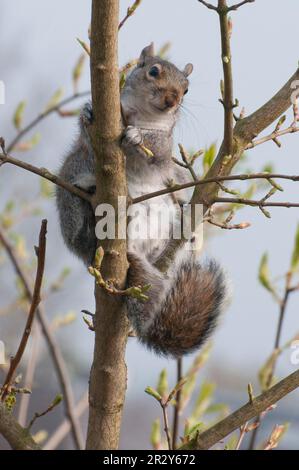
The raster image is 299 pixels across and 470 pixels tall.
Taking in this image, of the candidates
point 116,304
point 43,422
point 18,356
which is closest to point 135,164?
point 116,304

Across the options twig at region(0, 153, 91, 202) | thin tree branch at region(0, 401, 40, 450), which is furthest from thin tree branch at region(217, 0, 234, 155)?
thin tree branch at region(0, 401, 40, 450)

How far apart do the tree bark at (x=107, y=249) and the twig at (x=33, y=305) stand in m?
0.14

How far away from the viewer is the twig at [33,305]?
1.02 m

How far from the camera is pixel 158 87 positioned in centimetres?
180

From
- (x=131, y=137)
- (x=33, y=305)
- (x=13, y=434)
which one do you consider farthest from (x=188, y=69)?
(x=13, y=434)

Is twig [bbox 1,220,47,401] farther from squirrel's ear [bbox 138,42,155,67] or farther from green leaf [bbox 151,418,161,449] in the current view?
squirrel's ear [bbox 138,42,155,67]

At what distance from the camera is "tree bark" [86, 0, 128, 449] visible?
108cm

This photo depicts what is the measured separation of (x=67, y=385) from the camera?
1.48 m

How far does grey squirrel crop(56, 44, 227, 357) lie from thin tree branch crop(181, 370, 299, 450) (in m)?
0.31

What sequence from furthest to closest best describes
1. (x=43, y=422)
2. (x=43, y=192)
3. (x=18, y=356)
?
1. (x=43, y=422)
2. (x=43, y=192)
3. (x=18, y=356)

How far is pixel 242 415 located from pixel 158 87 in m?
0.97

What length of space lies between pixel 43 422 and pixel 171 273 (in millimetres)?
3585
